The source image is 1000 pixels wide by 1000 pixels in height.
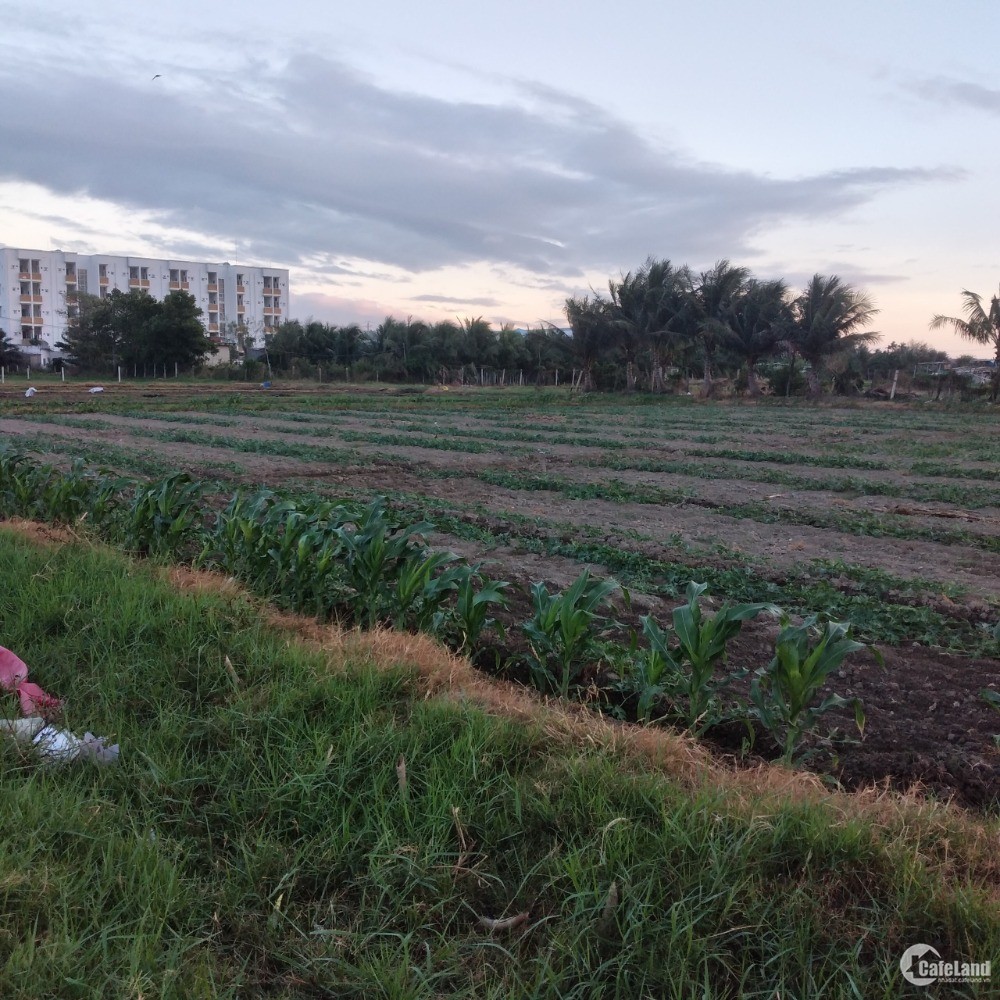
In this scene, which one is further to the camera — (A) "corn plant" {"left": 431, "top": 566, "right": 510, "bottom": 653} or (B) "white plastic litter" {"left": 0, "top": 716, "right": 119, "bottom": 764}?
(A) "corn plant" {"left": 431, "top": 566, "right": 510, "bottom": 653}

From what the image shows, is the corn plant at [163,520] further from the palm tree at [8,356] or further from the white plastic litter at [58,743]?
the palm tree at [8,356]

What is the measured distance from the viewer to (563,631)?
368 cm

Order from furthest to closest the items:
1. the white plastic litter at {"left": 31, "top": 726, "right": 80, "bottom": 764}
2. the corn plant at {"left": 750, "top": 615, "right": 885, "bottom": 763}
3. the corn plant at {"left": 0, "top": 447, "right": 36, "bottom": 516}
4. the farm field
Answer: the corn plant at {"left": 0, "top": 447, "right": 36, "bottom": 516} → the farm field → the corn plant at {"left": 750, "top": 615, "right": 885, "bottom": 763} → the white plastic litter at {"left": 31, "top": 726, "right": 80, "bottom": 764}

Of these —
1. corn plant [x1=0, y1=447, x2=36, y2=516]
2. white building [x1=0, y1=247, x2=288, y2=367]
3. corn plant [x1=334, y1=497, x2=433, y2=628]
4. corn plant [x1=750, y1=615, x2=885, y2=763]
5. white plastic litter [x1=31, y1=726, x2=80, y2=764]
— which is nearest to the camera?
white plastic litter [x1=31, y1=726, x2=80, y2=764]

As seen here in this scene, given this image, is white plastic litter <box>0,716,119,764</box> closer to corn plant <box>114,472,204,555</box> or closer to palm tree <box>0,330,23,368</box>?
corn plant <box>114,472,204,555</box>

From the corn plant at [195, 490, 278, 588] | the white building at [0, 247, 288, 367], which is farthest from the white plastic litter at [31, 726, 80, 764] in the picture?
the white building at [0, 247, 288, 367]

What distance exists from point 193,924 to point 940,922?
6.27 feet

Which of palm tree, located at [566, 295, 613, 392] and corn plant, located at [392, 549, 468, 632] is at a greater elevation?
palm tree, located at [566, 295, 613, 392]

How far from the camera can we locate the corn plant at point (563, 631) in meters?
3.68

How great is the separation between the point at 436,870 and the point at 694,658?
1.48 metres

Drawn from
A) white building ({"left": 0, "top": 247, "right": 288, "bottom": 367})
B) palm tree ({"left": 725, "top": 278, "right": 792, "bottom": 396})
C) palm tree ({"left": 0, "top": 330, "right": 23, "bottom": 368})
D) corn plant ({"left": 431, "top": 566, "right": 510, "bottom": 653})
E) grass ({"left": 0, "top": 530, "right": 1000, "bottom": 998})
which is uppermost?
white building ({"left": 0, "top": 247, "right": 288, "bottom": 367})

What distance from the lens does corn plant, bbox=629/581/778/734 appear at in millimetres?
3371

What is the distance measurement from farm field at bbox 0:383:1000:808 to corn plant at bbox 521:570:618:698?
0.78m

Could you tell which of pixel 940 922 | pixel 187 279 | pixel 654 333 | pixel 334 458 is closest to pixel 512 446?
pixel 334 458
